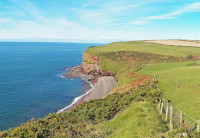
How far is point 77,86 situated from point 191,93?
42.1 m

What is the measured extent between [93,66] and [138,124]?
2582 inches

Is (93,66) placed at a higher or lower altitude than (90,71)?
higher

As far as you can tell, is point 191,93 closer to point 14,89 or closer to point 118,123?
point 118,123

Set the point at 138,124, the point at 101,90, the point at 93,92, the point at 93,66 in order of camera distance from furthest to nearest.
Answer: the point at 93,66 → the point at 101,90 → the point at 93,92 → the point at 138,124

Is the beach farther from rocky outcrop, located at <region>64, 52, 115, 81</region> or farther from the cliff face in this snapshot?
the cliff face

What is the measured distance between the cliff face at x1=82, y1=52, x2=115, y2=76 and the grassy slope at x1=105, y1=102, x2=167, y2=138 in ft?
Result: 176

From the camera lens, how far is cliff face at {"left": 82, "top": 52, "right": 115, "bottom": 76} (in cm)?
7328

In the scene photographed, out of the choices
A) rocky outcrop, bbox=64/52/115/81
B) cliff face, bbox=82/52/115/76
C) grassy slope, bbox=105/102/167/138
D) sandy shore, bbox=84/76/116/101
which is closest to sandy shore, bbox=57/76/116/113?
sandy shore, bbox=84/76/116/101

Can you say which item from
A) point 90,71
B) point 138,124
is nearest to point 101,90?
point 90,71

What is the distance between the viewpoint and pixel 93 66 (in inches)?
3115

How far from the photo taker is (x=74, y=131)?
50.0 feet

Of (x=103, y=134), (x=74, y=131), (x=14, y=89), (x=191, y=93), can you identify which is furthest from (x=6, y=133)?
(x=14, y=89)

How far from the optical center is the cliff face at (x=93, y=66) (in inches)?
2885

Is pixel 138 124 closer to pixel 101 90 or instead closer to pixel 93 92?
pixel 93 92
